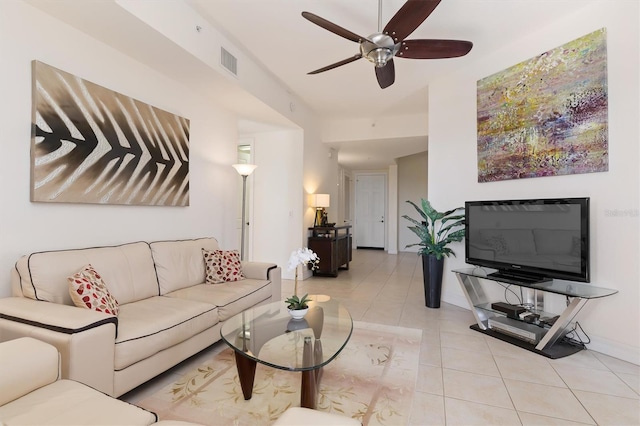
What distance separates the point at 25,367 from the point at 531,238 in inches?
135

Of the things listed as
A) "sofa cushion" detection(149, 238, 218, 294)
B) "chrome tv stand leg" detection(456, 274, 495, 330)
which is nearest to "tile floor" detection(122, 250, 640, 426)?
"chrome tv stand leg" detection(456, 274, 495, 330)

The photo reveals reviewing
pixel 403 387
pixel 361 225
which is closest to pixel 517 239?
pixel 403 387

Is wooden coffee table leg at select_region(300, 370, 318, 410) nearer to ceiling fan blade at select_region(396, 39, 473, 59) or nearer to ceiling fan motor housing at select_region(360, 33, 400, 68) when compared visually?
ceiling fan motor housing at select_region(360, 33, 400, 68)

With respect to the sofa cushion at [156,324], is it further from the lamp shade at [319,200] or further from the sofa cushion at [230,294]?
the lamp shade at [319,200]

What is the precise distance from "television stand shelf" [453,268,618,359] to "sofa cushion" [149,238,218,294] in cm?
264

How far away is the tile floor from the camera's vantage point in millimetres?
1736

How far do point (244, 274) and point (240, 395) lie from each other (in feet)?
5.00

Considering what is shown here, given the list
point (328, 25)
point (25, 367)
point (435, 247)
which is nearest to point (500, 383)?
point (435, 247)

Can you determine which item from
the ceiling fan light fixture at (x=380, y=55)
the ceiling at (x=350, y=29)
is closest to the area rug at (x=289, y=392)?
the ceiling fan light fixture at (x=380, y=55)

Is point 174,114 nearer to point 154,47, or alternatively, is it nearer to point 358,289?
point 154,47

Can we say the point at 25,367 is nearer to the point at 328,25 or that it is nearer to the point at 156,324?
the point at 156,324

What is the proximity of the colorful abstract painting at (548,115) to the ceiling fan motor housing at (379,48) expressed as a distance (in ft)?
5.33

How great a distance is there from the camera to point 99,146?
8.23ft

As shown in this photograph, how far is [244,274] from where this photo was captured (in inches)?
131
